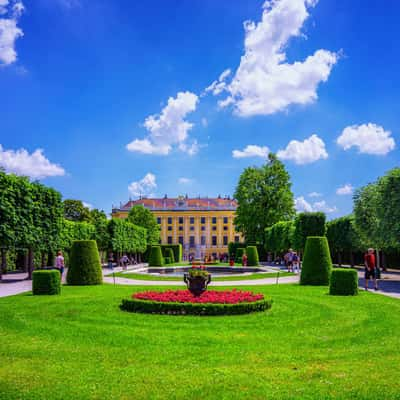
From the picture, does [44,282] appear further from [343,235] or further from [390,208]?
[343,235]

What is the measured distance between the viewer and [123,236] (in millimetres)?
42406

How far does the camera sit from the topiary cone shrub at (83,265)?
19234 millimetres

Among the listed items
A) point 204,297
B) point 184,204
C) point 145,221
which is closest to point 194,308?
point 204,297

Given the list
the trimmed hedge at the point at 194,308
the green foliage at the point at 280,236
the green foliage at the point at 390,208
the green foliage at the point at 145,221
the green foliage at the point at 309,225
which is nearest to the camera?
the trimmed hedge at the point at 194,308

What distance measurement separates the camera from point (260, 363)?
6.32m

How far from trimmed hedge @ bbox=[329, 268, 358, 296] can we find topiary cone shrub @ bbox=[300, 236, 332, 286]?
3830mm

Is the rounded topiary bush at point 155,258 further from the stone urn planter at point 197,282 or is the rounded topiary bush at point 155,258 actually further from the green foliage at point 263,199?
the stone urn planter at point 197,282

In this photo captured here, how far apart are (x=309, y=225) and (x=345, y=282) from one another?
18799 millimetres

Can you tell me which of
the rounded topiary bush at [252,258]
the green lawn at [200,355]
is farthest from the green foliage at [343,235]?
the green lawn at [200,355]

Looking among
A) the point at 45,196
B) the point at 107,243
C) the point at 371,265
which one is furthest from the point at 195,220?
the point at 371,265

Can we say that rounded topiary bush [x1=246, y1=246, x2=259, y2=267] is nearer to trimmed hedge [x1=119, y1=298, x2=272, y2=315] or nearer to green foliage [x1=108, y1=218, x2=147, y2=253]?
green foliage [x1=108, y1=218, x2=147, y2=253]

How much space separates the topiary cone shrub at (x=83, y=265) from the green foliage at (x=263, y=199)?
30.8 meters

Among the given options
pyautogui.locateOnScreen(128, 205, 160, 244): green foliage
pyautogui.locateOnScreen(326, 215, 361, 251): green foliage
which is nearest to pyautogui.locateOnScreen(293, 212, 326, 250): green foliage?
pyautogui.locateOnScreen(326, 215, 361, 251): green foliage

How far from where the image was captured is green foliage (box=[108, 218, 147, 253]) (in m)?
39.8
